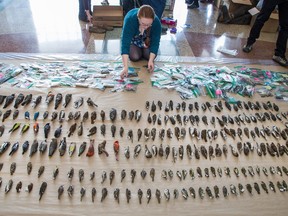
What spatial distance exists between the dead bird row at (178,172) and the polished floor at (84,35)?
2073mm

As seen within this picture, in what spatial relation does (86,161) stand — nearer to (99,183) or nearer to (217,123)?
(99,183)

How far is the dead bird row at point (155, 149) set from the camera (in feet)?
6.58

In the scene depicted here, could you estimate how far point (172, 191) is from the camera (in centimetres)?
181

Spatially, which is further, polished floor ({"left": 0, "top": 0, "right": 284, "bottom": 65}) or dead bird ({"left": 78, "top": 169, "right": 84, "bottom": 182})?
polished floor ({"left": 0, "top": 0, "right": 284, "bottom": 65})

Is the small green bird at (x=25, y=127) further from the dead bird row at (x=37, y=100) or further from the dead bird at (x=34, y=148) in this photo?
the dead bird row at (x=37, y=100)

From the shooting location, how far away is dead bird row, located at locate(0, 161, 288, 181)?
1.85m

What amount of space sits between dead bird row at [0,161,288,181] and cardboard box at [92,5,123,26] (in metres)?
3.14

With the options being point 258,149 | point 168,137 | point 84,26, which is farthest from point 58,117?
point 84,26

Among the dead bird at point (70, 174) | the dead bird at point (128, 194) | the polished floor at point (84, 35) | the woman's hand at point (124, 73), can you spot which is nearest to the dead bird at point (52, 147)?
the dead bird at point (70, 174)

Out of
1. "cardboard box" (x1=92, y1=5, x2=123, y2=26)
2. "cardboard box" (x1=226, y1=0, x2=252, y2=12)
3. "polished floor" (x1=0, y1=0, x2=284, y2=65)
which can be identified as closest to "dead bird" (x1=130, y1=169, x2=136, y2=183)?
"polished floor" (x1=0, y1=0, x2=284, y2=65)

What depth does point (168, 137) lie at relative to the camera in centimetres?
221

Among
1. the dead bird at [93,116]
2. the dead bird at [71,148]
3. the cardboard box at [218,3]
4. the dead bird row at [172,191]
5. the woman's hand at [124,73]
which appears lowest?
the dead bird row at [172,191]

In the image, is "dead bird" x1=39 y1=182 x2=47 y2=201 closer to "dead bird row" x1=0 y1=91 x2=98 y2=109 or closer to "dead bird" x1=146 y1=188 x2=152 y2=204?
"dead bird" x1=146 y1=188 x2=152 y2=204

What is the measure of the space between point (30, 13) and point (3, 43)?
63.2 inches
